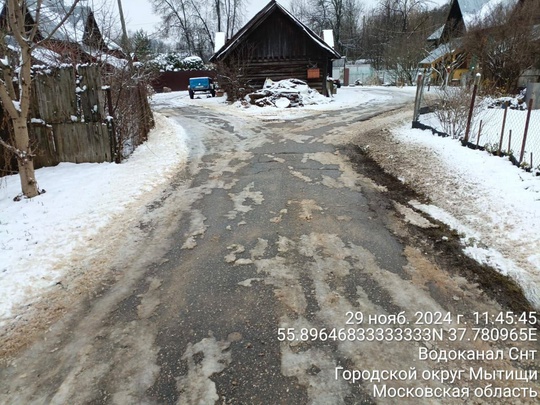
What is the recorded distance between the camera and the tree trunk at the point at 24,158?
236 inches

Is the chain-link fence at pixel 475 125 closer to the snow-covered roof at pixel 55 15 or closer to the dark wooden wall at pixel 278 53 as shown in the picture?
the snow-covered roof at pixel 55 15

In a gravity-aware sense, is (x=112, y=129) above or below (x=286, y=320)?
above

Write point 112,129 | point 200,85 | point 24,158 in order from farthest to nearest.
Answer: point 200,85, point 112,129, point 24,158

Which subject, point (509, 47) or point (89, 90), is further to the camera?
point (509, 47)

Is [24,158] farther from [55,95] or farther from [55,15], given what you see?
[55,15]

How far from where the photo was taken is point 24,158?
20.0ft

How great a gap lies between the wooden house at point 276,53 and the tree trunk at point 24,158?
17.2 m

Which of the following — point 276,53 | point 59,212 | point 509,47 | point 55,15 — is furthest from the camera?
point 276,53

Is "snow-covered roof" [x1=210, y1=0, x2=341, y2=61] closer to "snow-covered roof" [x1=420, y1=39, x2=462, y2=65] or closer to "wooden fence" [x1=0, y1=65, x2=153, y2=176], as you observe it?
"snow-covered roof" [x1=420, y1=39, x2=462, y2=65]

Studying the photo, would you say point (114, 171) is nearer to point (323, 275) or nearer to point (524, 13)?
point (323, 275)

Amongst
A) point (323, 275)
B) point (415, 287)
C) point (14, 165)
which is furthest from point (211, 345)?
point (14, 165)

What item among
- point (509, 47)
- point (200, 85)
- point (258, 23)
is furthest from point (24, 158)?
point (200, 85)

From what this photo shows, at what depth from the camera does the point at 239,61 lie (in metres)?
22.3

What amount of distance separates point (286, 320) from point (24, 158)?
5244 millimetres
